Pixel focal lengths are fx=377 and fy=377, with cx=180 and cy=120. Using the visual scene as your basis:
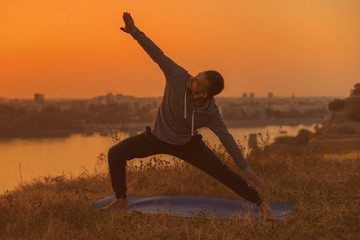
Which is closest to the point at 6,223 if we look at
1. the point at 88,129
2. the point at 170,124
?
the point at 170,124

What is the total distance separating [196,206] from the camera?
4.46m

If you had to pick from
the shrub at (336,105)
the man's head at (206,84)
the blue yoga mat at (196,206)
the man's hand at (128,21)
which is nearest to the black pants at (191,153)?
the blue yoga mat at (196,206)

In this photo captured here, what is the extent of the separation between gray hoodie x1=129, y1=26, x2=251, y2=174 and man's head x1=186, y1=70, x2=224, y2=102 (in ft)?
0.45

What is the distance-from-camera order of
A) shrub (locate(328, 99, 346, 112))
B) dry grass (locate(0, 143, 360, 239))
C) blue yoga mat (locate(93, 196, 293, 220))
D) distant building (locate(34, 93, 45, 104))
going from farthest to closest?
distant building (locate(34, 93, 45, 104)), shrub (locate(328, 99, 346, 112)), blue yoga mat (locate(93, 196, 293, 220)), dry grass (locate(0, 143, 360, 239))

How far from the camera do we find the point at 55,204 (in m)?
4.03

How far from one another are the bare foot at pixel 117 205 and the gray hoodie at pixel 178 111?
98cm

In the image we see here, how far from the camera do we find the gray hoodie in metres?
3.54

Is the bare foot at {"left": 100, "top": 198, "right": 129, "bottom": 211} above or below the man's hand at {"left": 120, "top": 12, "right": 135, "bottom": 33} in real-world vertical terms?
below

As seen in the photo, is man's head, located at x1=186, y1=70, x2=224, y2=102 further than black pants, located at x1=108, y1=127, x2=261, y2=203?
No

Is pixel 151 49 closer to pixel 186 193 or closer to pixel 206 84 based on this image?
pixel 206 84

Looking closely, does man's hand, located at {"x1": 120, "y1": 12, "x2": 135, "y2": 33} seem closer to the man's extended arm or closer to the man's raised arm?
the man's raised arm

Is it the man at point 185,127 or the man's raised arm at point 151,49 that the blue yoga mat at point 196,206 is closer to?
the man at point 185,127

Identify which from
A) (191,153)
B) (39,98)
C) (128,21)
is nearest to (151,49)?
(128,21)

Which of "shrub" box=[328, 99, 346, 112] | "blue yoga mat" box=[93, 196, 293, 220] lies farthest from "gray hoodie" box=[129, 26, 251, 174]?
"shrub" box=[328, 99, 346, 112]
